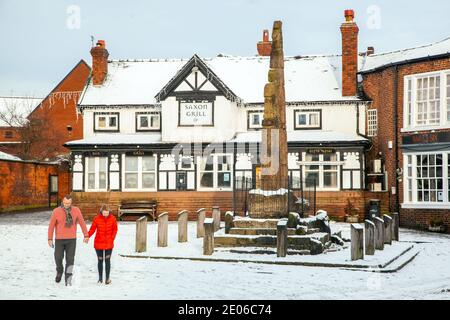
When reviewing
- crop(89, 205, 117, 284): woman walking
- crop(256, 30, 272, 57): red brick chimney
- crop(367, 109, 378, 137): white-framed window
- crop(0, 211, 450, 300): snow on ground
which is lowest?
crop(0, 211, 450, 300): snow on ground

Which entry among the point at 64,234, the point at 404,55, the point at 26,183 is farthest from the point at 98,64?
the point at 64,234

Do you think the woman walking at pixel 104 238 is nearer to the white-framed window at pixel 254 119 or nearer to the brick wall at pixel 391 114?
the brick wall at pixel 391 114

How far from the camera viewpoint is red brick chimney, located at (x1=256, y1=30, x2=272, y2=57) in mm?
37028

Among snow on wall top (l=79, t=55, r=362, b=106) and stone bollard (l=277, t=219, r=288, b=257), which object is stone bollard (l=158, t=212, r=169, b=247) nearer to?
stone bollard (l=277, t=219, r=288, b=257)

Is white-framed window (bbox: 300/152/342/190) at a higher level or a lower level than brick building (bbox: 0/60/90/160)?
lower

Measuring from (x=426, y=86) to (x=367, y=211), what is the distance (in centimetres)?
661

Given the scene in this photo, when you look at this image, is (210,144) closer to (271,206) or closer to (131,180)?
(131,180)

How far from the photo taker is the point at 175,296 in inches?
430

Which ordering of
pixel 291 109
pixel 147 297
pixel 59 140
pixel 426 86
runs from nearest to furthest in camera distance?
pixel 147 297 < pixel 426 86 < pixel 291 109 < pixel 59 140

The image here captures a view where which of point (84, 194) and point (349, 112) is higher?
point (349, 112)

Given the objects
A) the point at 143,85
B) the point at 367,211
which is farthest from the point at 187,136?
the point at 367,211

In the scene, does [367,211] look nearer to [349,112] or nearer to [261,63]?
[349,112]

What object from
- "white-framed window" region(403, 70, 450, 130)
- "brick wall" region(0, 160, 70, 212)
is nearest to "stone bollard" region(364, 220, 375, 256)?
"white-framed window" region(403, 70, 450, 130)

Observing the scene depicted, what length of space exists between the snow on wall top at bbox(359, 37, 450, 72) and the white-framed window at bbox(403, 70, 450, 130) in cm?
94
